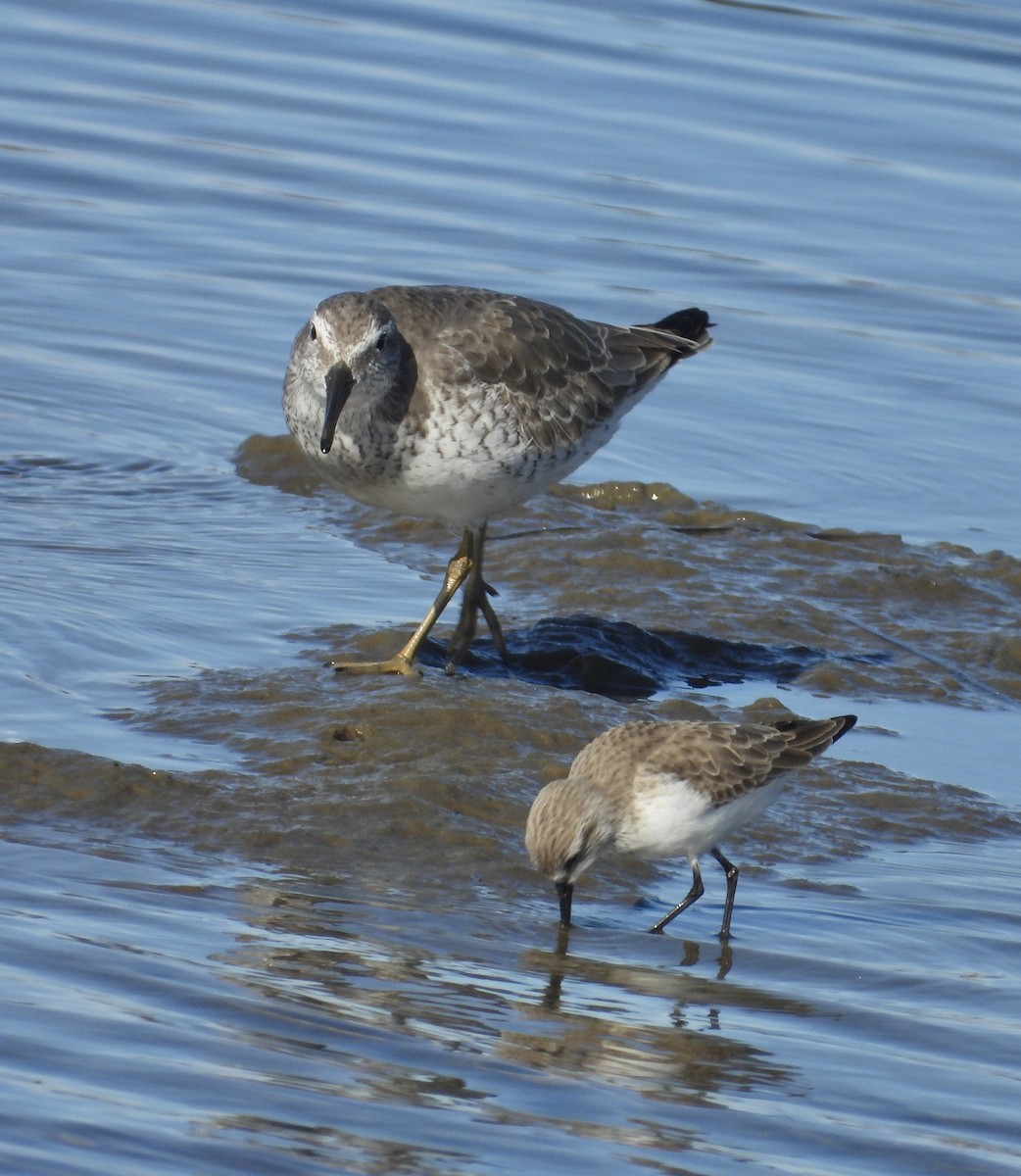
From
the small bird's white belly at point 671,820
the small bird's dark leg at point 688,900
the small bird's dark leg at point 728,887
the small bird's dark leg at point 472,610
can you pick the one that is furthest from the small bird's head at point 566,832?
the small bird's dark leg at point 472,610

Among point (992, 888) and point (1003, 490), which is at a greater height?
point (1003, 490)

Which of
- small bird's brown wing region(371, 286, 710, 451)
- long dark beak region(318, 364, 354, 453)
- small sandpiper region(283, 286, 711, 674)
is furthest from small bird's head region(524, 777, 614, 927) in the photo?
small bird's brown wing region(371, 286, 710, 451)

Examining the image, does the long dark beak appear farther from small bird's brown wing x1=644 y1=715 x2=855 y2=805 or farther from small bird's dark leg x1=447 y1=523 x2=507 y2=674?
small bird's brown wing x1=644 y1=715 x2=855 y2=805

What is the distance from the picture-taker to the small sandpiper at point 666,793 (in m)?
6.59

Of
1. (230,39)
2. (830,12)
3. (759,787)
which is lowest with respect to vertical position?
(759,787)

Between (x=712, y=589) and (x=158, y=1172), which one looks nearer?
(x=158, y=1172)

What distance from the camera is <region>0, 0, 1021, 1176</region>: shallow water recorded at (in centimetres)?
540

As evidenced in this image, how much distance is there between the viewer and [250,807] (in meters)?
7.20

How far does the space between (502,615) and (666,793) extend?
3040mm

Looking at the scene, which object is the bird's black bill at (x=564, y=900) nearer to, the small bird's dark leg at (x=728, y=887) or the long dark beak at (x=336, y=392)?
the small bird's dark leg at (x=728, y=887)

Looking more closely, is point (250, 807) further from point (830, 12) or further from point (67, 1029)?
point (830, 12)

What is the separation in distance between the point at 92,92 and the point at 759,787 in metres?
12.5

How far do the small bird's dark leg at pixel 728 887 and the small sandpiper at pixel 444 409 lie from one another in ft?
6.85

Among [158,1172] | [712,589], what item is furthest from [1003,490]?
[158,1172]
